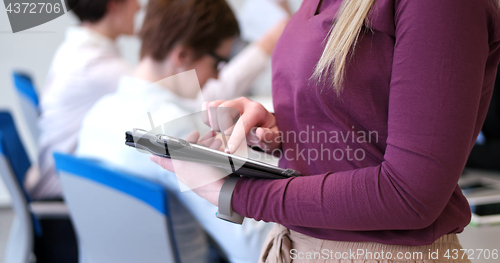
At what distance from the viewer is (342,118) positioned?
439 millimetres

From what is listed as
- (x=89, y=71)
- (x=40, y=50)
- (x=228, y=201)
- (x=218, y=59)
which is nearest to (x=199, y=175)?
(x=228, y=201)

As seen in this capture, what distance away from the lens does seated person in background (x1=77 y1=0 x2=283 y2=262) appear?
830 millimetres

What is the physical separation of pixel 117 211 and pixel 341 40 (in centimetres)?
62

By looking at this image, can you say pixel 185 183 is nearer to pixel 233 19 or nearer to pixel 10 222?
pixel 233 19

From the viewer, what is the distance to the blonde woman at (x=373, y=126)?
0.35 m

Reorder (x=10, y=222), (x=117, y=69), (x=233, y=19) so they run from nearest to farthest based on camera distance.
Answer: (x=233, y=19), (x=117, y=69), (x=10, y=222)

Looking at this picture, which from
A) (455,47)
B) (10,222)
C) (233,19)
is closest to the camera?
(455,47)

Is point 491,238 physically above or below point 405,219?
below

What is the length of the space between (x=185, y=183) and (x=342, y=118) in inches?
8.6

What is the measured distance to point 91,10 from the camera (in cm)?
145

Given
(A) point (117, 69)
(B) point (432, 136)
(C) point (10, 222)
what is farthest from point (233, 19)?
(C) point (10, 222)
